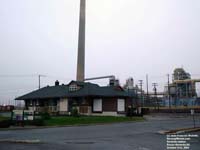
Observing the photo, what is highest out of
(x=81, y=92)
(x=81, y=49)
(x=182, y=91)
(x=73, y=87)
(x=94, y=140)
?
(x=81, y=49)

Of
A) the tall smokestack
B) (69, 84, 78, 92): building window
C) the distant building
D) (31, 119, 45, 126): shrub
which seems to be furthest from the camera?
the distant building

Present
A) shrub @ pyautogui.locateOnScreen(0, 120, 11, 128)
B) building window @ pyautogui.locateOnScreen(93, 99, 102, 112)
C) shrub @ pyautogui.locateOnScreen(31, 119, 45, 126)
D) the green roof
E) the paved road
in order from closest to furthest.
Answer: the paved road
shrub @ pyautogui.locateOnScreen(0, 120, 11, 128)
shrub @ pyautogui.locateOnScreen(31, 119, 45, 126)
the green roof
building window @ pyautogui.locateOnScreen(93, 99, 102, 112)

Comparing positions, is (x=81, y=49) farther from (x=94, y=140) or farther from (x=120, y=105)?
(x=94, y=140)

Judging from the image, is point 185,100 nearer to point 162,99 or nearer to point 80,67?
point 162,99

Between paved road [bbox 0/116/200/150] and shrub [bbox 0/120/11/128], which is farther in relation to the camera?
shrub [bbox 0/120/11/128]

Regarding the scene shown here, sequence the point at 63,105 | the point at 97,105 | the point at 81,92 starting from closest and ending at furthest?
1. the point at 97,105
2. the point at 81,92
3. the point at 63,105

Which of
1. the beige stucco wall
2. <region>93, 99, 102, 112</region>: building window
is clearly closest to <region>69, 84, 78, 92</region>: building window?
the beige stucco wall

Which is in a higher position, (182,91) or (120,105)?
(182,91)

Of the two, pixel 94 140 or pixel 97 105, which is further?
pixel 97 105

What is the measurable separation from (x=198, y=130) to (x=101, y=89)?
31554 millimetres

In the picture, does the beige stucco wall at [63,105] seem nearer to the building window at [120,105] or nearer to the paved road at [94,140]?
the building window at [120,105]

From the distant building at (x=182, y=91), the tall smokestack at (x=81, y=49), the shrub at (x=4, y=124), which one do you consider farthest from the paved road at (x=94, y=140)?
the distant building at (x=182, y=91)

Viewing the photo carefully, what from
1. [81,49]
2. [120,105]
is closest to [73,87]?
[120,105]

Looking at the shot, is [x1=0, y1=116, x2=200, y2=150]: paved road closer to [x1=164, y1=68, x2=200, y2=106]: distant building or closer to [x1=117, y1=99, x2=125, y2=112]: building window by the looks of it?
[x1=117, y1=99, x2=125, y2=112]: building window
